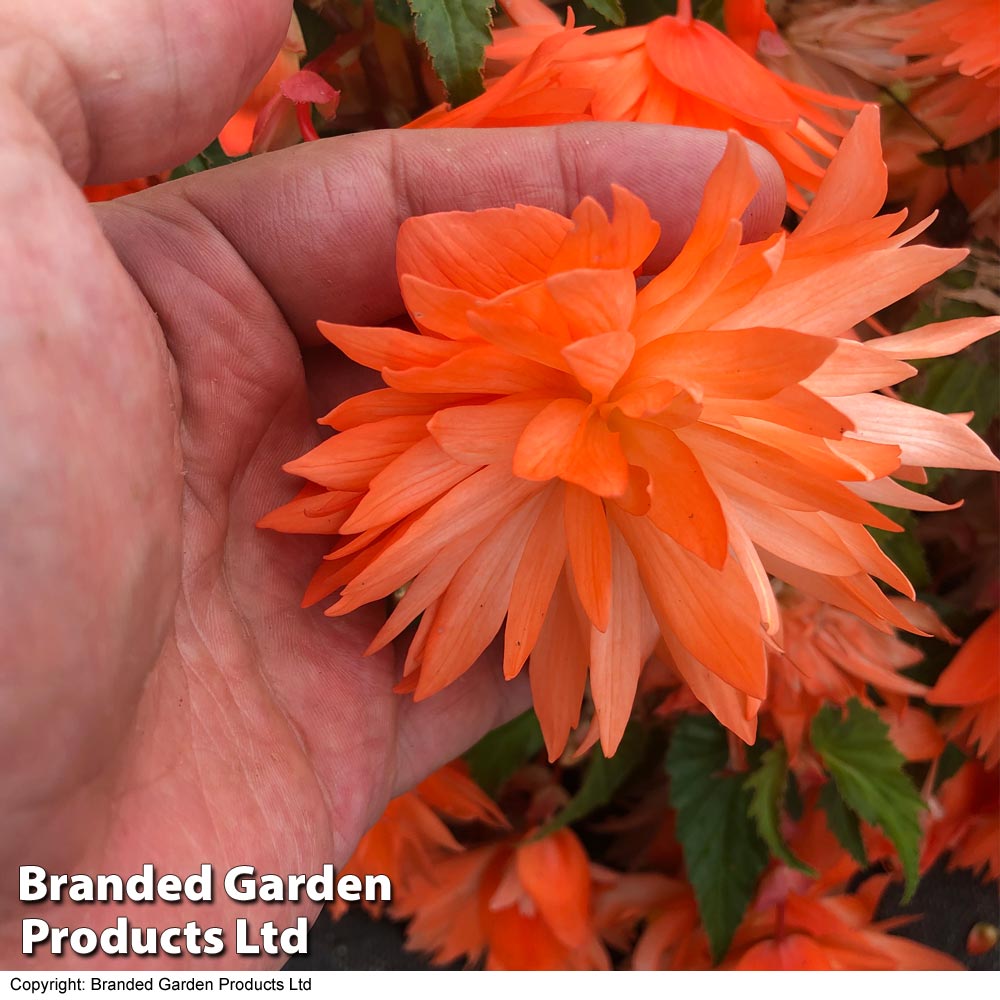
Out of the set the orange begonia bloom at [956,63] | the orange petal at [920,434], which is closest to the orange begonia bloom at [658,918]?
the orange petal at [920,434]

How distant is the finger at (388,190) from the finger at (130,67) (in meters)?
0.06

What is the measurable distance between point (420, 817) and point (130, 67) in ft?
1.82

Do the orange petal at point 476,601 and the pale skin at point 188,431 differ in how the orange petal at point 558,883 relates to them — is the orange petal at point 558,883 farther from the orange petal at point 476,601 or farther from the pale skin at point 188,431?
the orange petal at point 476,601

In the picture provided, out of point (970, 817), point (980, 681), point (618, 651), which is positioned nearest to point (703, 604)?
point (618, 651)

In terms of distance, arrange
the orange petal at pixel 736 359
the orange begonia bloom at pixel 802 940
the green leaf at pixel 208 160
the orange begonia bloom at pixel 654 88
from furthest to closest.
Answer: the orange begonia bloom at pixel 802 940 < the green leaf at pixel 208 160 < the orange begonia bloom at pixel 654 88 < the orange petal at pixel 736 359

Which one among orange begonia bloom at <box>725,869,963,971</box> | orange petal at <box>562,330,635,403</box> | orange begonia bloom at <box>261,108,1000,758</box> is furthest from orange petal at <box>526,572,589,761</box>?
orange begonia bloom at <box>725,869,963,971</box>

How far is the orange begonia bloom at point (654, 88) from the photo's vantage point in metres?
0.45

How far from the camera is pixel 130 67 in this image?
1.32 feet

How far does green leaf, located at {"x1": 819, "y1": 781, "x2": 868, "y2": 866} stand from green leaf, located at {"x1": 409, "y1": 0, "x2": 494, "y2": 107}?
520 mm

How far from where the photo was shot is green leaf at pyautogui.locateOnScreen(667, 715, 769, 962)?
2.20 ft

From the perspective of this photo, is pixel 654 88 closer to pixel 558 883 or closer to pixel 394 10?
pixel 394 10

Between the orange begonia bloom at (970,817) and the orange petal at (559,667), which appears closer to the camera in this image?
the orange petal at (559,667)

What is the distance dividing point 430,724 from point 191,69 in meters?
0.40
